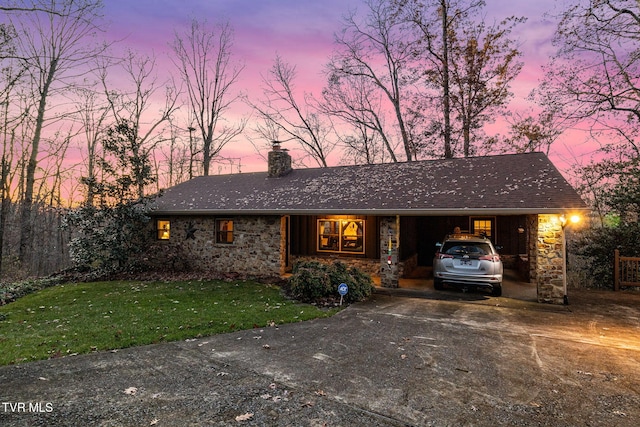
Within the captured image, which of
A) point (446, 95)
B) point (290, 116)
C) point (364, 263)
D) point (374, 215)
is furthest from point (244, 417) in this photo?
point (290, 116)

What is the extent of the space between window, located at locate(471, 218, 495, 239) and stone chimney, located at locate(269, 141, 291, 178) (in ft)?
29.2

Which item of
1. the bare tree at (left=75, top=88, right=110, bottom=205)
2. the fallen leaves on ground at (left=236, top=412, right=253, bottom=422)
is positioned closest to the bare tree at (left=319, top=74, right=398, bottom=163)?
the bare tree at (left=75, top=88, right=110, bottom=205)

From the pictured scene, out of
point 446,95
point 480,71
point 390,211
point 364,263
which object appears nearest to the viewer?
point 390,211

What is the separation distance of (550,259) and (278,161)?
1079cm

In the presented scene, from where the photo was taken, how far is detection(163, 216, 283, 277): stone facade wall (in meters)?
11.5

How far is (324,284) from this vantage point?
8.42 metres

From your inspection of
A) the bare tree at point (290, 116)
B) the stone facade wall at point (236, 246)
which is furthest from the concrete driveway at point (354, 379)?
the bare tree at point (290, 116)

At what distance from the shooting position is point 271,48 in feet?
72.4

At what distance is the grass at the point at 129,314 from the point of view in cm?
529

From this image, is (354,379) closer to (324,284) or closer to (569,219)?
(324,284)

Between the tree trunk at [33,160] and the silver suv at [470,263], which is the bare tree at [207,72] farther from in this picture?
the silver suv at [470,263]

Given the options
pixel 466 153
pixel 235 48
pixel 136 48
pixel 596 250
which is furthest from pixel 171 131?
pixel 596 250

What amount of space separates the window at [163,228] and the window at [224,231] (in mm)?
2526

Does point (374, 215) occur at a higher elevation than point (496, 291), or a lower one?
higher
